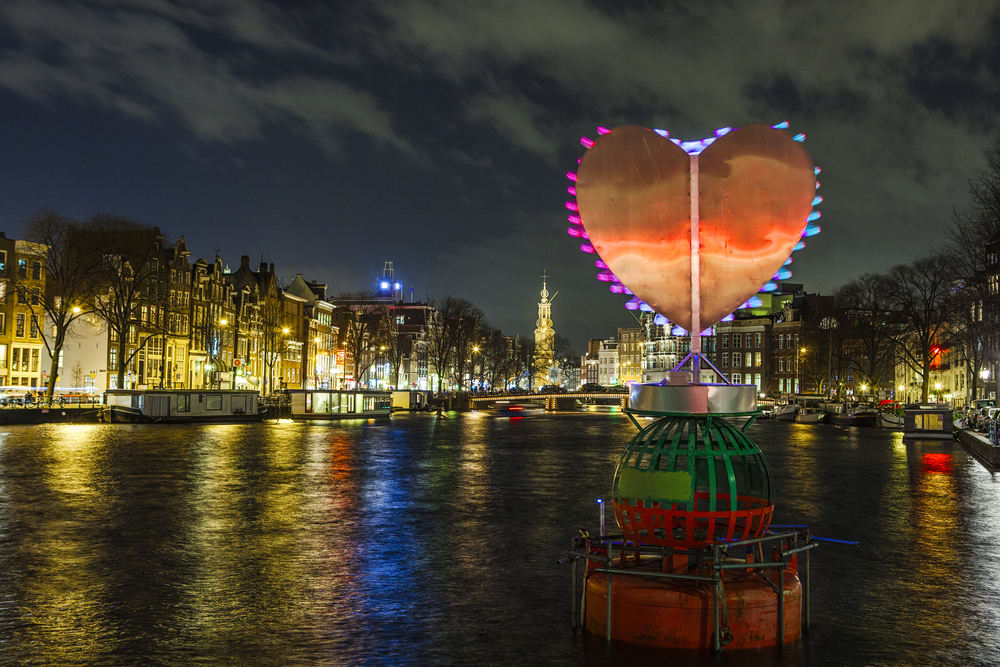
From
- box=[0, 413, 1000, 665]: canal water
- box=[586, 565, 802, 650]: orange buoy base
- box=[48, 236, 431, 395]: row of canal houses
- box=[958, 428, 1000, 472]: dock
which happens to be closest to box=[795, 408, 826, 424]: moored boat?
box=[958, 428, 1000, 472]: dock

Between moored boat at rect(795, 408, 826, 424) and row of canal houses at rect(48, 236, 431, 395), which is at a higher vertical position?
row of canal houses at rect(48, 236, 431, 395)

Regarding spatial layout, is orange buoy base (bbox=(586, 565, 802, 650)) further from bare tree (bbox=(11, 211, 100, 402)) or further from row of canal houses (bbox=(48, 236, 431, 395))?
row of canal houses (bbox=(48, 236, 431, 395))

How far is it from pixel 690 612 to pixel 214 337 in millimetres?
97864

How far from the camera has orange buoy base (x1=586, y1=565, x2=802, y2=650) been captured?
1028cm

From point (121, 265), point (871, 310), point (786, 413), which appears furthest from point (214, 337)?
point (871, 310)

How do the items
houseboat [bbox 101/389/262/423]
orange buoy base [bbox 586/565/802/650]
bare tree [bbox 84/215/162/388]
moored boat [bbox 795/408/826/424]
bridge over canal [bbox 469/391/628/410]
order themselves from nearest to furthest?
1. orange buoy base [bbox 586/565/802/650]
2. houseboat [bbox 101/389/262/423]
3. bare tree [bbox 84/215/162/388]
4. moored boat [bbox 795/408/826/424]
5. bridge over canal [bbox 469/391/628/410]

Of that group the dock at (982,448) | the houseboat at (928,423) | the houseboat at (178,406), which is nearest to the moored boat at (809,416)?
the houseboat at (928,423)

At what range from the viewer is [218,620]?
1202 centimetres

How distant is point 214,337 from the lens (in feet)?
337

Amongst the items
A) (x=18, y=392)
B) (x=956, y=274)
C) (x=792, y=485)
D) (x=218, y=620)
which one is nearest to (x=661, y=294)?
(x=218, y=620)

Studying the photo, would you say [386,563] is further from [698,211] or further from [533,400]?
[533,400]

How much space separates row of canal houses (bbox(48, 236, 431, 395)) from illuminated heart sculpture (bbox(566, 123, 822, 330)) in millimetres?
69927

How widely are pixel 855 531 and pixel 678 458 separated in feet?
35.5

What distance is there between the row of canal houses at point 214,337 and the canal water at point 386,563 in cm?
5254
